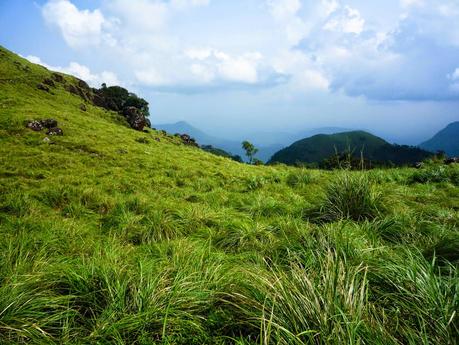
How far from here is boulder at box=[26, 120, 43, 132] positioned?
2597 centimetres

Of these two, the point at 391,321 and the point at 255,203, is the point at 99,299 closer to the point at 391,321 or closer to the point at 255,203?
the point at 391,321

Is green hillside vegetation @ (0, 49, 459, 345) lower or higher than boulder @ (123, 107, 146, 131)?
lower

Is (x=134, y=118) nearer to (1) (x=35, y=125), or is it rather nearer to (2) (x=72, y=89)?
(2) (x=72, y=89)

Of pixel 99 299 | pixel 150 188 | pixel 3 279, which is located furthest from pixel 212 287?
pixel 150 188

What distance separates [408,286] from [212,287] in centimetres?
228

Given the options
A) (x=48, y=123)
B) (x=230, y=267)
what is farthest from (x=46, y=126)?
(x=230, y=267)

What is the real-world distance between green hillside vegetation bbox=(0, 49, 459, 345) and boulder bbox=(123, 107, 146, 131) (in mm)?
35624

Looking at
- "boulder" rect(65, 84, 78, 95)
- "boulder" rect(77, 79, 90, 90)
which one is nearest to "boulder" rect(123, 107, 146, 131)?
"boulder" rect(65, 84, 78, 95)

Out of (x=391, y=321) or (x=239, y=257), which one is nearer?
(x=391, y=321)

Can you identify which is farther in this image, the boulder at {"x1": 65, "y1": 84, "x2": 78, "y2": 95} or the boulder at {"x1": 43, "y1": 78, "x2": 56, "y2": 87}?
the boulder at {"x1": 65, "y1": 84, "x2": 78, "y2": 95}

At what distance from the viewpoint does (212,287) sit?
4188 millimetres

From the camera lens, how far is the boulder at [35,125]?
26.0 meters

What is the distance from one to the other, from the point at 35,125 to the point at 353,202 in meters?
26.3

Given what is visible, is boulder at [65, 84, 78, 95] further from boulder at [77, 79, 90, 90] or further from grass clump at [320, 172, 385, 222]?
grass clump at [320, 172, 385, 222]
